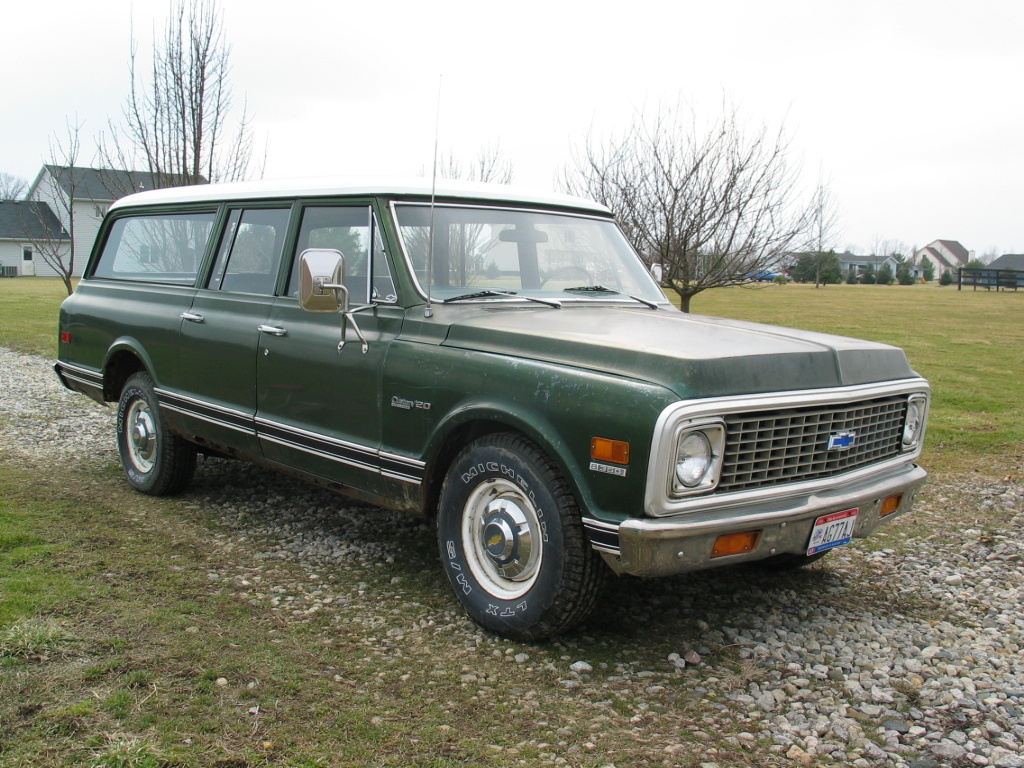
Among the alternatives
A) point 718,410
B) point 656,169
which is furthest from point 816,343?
point 656,169

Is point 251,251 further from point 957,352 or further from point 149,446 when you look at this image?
point 957,352

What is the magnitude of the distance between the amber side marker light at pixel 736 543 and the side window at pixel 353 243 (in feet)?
6.46

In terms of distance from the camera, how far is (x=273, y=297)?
5145mm

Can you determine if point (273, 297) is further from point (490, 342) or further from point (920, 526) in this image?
point (920, 526)

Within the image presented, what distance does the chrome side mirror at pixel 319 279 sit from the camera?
422cm

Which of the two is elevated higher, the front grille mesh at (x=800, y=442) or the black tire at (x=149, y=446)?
the front grille mesh at (x=800, y=442)

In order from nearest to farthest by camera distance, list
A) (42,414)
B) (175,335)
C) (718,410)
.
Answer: (718,410)
(175,335)
(42,414)

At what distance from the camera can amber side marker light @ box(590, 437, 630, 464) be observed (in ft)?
10.9

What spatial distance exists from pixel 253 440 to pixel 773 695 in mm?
3126

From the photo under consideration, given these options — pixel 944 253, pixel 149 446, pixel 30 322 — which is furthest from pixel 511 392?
pixel 944 253

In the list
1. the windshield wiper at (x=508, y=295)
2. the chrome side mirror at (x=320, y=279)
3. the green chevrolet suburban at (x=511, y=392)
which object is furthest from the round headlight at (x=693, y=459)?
the chrome side mirror at (x=320, y=279)

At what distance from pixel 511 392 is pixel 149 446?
3.52 m

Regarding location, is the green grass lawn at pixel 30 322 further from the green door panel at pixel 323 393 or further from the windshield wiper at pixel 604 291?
the windshield wiper at pixel 604 291

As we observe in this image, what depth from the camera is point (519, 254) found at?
16.0ft
